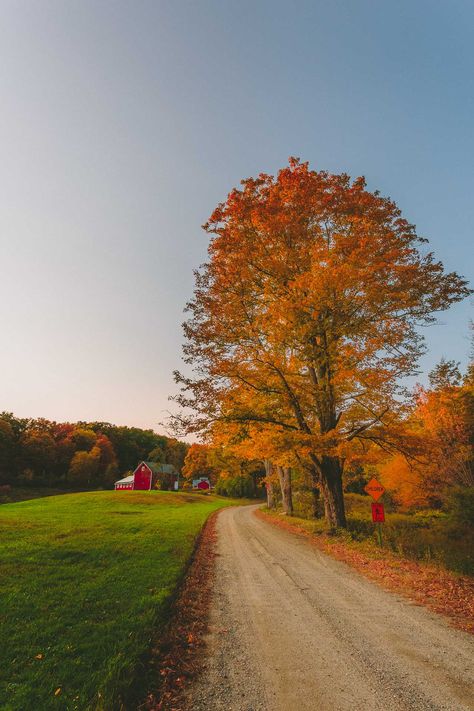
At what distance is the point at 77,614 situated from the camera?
18.7 ft

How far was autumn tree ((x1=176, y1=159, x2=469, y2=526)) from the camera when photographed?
11.6 metres

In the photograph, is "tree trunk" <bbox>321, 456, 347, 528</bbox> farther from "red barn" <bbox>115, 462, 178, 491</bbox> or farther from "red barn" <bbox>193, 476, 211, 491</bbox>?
"red barn" <bbox>193, 476, 211, 491</bbox>

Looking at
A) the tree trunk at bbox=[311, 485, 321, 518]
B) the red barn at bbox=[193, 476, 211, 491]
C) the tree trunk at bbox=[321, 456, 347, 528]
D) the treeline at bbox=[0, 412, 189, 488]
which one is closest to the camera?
the tree trunk at bbox=[321, 456, 347, 528]

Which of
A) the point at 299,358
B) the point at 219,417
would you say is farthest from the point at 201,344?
the point at 299,358

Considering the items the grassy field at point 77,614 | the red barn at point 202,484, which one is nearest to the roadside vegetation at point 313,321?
the grassy field at point 77,614

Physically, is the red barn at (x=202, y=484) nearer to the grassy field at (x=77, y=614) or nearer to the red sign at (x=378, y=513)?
the grassy field at (x=77, y=614)

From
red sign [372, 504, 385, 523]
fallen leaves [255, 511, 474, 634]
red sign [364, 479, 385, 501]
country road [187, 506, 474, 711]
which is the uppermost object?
red sign [364, 479, 385, 501]

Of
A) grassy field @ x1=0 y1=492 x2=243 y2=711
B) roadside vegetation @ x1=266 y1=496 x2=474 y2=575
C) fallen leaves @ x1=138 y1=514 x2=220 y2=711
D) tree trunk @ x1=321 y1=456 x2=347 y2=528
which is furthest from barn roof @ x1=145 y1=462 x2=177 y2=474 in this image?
fallen leaves @ x1=138 y1=514 x2=220 y2=711

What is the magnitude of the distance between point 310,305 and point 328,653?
9542mm

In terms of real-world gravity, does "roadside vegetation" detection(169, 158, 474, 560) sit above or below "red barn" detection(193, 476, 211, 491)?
above

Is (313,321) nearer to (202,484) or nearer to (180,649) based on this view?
(180,649)

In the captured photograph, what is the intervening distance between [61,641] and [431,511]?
27.7 m

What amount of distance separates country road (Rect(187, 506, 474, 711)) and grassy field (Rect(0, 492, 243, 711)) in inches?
42.0

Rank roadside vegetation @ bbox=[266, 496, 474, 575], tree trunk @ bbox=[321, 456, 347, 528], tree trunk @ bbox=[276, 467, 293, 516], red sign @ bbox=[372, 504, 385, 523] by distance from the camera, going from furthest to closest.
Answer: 1. tree trunk @ bbox=[276, 467, 293, 516]
2. tree trunk @ bbox=[321, 456, 347, 528]
3. red sign @ bbox=[372, 504, 385, 523]
4. roadside vegetation @ bbox=[266, 496, 474, 575]
